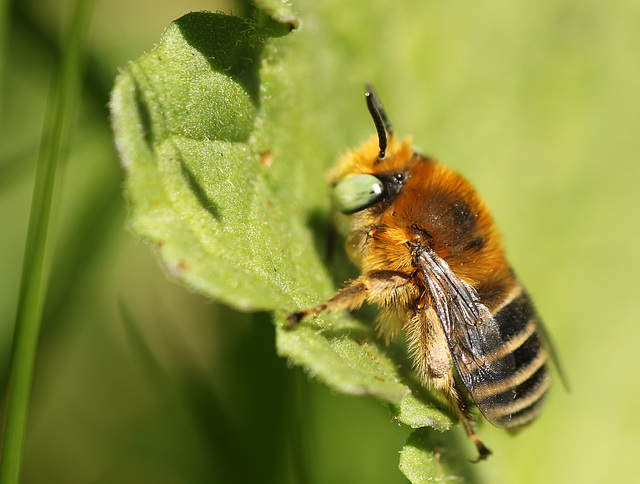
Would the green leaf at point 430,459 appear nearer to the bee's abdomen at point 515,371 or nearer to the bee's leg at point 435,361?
the bee's leg at point 435,361

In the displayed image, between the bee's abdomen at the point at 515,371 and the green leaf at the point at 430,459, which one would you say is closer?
the green leaf at the point at 430,459

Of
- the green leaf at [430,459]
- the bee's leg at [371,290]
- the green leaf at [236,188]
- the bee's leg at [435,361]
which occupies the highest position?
the green leaf at [236,188]

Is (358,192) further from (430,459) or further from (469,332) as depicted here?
(430,459)

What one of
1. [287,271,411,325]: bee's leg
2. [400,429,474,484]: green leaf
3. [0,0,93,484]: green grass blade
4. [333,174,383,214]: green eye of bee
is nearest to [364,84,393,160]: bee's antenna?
[333,174,383,214]: green eye of bee

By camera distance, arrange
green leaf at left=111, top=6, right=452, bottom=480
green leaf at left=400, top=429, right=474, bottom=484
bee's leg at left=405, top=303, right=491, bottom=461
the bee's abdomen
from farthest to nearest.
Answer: bee's leg at left=405, top=303, right=491, bottom=461 < the bee's abdomen < green leaf at left=400, top=429, right=474, bottom=484 < green leaf at left=111, top=6, right=452, bottom=480

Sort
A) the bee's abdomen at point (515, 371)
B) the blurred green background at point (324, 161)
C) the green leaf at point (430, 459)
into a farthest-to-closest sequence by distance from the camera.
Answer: the blurred green background at point (324, 161) → the bee's abdomen at point (515, 371) → the green leaf at point (430, 459)

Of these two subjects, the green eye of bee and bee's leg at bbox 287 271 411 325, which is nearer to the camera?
bee's leg at bbox 287 271 411 325

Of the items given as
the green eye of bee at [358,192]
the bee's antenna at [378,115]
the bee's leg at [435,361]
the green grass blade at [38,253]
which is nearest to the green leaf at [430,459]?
the bee's leg at [435,361]

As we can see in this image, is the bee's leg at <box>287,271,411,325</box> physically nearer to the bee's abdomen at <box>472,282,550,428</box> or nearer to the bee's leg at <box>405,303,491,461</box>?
the bee's leg at <box>405,303,491,461</box>
